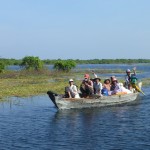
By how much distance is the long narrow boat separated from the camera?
22.7 m

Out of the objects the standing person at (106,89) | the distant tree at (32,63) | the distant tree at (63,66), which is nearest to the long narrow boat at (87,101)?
the standing person at (106,89)

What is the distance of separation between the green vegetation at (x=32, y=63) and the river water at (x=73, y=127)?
37.6 metres

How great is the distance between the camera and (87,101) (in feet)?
78.6

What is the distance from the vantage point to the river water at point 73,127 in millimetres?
14438

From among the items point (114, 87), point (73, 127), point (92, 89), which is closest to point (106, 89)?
point (114, 87)

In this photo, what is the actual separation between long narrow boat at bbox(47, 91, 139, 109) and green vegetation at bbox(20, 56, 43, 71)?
3679 cm

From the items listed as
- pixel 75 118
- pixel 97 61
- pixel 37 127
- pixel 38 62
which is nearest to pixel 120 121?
pixel 75 118

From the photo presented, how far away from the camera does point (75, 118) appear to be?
66.7ft

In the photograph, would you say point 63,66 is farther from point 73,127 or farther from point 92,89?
point 73,127

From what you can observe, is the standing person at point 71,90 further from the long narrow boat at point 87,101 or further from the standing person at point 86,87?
the standing person at point 86,87

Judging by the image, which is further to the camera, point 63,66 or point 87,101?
point 63,66

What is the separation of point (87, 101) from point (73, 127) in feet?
20.8

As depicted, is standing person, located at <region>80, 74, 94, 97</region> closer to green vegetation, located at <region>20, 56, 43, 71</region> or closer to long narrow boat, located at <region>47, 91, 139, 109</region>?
long narrow boat, located at <region>47, 91, 139, 109</region>

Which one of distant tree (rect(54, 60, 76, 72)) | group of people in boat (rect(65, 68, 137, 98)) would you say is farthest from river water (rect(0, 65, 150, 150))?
distant tree (rect(54, 60, 76, 72))
